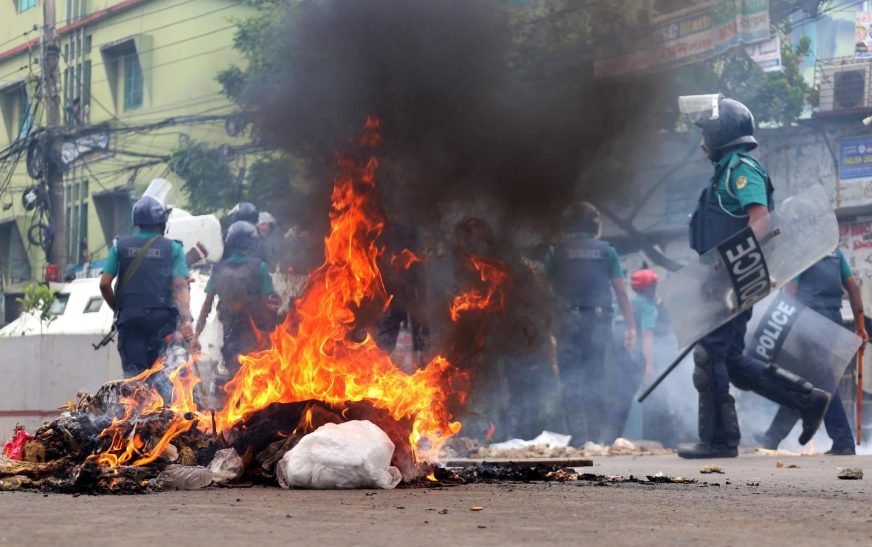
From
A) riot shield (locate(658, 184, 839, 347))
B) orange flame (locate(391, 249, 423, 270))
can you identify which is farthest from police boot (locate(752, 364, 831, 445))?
orange flame (locate(391, 249, 423, 270))

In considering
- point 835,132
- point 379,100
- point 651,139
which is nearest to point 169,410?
point 379,100

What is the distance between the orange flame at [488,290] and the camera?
7.98 meters

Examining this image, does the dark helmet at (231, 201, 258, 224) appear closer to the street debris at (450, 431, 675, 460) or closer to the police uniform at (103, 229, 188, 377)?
the police uniform at (103, 229, 188, 377)

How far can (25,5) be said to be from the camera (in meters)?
32.6

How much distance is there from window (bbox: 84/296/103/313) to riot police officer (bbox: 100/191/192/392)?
467 centimetres

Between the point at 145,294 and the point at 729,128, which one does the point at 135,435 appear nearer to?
the point at 145,294

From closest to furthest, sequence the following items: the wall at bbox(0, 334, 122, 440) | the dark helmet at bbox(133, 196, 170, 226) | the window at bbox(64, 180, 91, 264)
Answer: the dark helmet at bbox(133, 196, 170, 226) < the wall at bbox(0, 334, 122, 440) < the window at bbox(64, 180, 91, 264)

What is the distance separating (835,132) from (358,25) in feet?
58.5

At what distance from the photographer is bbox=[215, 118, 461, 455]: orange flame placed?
6281 mm

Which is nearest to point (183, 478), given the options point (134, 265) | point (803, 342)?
point (134, 265)

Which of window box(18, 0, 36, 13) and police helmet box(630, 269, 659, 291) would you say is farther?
window box(18, 0, 36, 13)

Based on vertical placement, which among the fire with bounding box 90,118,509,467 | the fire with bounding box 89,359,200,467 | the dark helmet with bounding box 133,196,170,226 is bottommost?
the fire with bounding box 89,359,200,467

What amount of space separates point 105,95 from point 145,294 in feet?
77.3

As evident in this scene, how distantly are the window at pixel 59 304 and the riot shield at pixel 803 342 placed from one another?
8.14 metres
